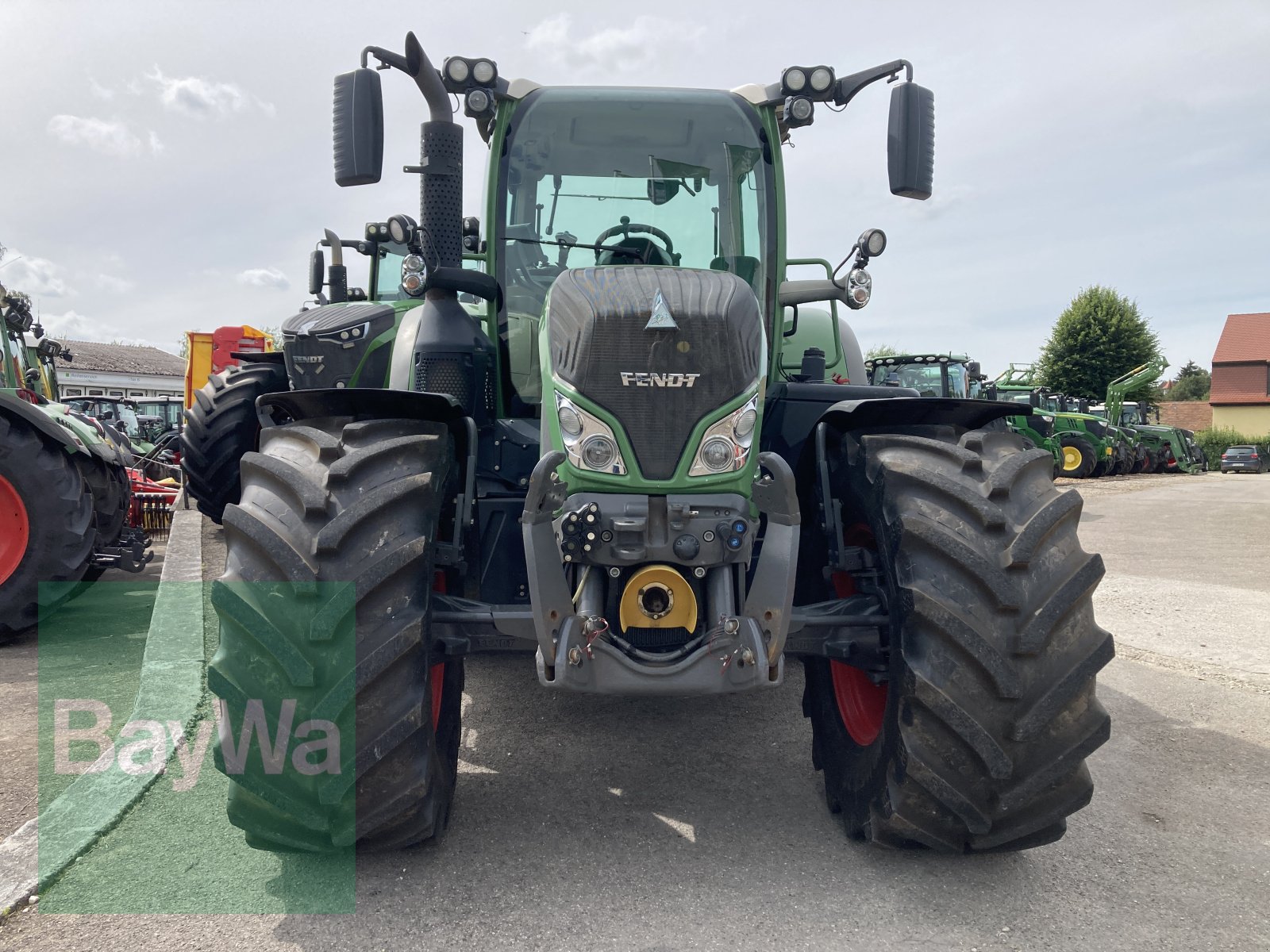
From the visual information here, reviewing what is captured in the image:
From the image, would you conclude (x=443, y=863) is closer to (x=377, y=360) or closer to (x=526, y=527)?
(x=526, y=527)

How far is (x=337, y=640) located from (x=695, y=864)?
1.23m

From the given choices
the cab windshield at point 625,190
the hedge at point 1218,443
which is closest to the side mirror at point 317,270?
the cab windshield at point 625,190

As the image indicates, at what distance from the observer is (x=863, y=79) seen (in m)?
3.64

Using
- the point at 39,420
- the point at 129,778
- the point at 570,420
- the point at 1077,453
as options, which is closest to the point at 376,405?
the point at 570,420

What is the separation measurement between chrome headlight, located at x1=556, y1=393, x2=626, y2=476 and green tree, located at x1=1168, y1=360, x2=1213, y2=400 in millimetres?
96687

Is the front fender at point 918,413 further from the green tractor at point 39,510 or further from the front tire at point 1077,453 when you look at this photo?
the front tire at point 1077,453

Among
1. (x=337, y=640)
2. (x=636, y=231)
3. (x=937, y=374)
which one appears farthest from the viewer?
(x=937, y=374)

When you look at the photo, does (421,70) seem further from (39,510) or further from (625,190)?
(39,510)

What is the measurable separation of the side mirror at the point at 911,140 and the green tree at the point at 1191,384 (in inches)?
3754

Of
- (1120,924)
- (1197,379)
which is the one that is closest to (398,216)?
(1120,924)

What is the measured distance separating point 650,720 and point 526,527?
5.76 feet

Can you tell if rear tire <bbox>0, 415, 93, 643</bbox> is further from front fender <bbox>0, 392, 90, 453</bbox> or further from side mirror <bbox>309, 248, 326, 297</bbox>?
side mirror <bbox>309, 248, 326, 297</bbox>

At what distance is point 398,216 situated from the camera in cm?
379

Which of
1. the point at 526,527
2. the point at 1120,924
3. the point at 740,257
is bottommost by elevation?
the point at 1120,924
